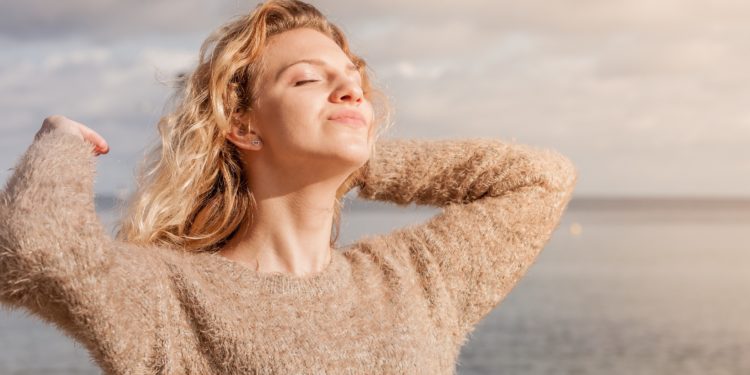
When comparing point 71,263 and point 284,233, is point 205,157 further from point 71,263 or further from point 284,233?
point 71,263

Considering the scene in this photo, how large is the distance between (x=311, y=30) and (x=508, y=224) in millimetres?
834

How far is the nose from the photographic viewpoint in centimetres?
247

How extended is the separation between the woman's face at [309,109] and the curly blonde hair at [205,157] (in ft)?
0.21

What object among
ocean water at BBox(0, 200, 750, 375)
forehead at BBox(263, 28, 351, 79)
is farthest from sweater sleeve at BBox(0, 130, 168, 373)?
ocean water at BBox(0, 200, 750, 375)

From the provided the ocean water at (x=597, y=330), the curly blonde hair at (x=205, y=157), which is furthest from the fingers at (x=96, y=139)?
the ocean water at (x=597, y=330)

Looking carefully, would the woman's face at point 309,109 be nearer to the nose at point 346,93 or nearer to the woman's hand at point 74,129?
the nose at point 346,93

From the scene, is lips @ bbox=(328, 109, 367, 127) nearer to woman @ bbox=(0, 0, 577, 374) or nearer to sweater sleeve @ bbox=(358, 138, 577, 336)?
woman @ bbox=(0, 0, 577, 374)

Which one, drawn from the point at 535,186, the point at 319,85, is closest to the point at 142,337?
the point at 319,85

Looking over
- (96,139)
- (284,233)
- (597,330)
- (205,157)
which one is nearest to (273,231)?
(284,233)

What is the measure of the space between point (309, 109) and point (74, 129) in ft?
1.96

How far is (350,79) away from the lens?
103 inches

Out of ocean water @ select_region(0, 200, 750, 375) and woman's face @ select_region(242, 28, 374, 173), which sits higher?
woman's face @ select_region(242, 28, 374, 173)

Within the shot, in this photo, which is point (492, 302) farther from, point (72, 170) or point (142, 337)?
point (72, 170)

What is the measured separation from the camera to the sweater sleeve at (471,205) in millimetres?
2748
